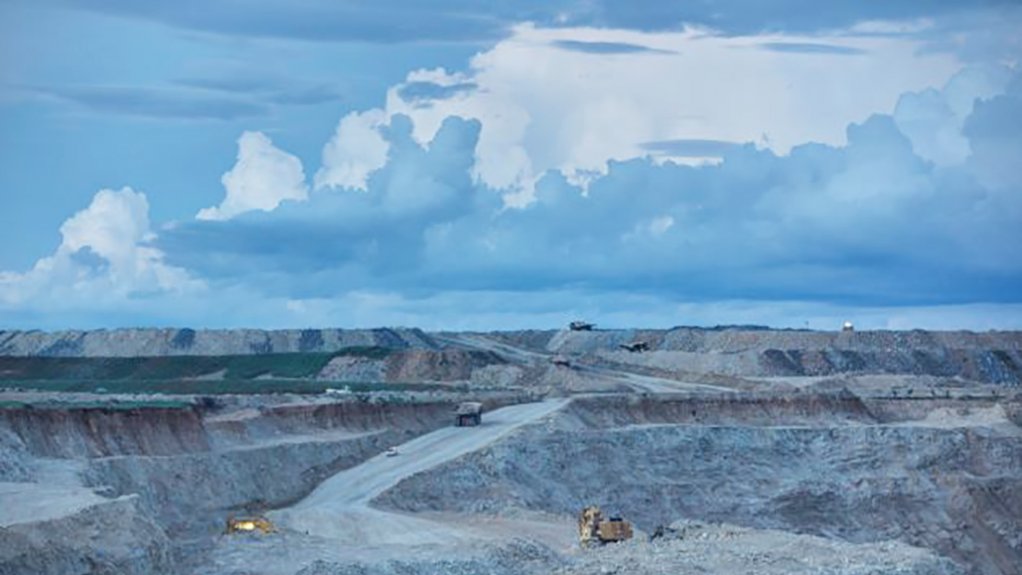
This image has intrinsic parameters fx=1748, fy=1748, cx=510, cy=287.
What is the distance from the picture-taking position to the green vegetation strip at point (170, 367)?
132125 millimetres

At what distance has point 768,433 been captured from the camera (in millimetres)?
82312

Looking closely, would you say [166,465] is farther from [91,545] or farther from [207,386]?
[207,386]

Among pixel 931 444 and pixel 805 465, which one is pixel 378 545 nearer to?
pixel 805 465

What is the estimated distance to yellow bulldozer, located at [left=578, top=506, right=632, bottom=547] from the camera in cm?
5422

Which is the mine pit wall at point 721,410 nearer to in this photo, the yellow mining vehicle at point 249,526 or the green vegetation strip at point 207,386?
the green vegetation strip at point 207,386

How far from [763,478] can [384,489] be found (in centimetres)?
2081

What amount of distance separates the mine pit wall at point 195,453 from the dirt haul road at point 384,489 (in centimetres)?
161

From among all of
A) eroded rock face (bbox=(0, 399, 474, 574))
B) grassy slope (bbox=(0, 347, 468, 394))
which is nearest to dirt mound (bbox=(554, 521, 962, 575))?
eroded rock face (bbox=(0, 399, 474, 574))

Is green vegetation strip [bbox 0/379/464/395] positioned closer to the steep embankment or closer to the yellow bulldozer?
the steep embankment

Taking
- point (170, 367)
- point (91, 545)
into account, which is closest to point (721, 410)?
point (91, 545)

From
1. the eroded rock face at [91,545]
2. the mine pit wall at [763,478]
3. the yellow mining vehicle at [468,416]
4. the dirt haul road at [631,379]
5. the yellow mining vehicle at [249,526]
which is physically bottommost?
the eroded rock face at [91,545]

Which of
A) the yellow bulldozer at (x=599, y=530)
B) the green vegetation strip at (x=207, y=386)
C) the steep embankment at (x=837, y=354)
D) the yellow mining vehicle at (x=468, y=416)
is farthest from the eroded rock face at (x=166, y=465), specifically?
the steep embankment at (x=837, y=354)

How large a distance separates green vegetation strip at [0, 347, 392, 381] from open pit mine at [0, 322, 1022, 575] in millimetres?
8808

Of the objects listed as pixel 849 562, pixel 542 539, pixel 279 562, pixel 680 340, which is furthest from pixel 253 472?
pixel 680 340
